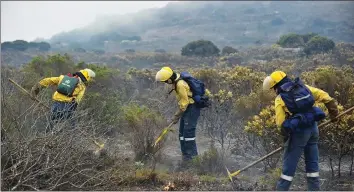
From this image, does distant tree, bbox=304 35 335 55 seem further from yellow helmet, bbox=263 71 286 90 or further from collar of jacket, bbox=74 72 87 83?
yellow helmet, bbox=263 71 286 90

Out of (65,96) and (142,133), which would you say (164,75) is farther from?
(65,96)

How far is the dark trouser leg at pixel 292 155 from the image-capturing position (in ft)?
16.0

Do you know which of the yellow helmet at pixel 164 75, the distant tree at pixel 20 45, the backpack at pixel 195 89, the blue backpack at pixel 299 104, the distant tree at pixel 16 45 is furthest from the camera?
the distant tree at pixel 20 45

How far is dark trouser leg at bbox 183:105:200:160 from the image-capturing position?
22.9ft

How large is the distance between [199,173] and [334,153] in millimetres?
2178

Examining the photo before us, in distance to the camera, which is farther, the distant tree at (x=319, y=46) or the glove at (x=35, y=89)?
the distant tree at (x=319, y=46)

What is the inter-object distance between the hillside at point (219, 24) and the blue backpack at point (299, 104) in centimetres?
3821

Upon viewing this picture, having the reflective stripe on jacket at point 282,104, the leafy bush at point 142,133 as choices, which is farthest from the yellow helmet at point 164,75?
the reflective stripe on jacket at point 282,104

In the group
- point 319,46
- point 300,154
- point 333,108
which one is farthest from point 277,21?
point 300,154

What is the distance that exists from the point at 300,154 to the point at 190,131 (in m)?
2.43

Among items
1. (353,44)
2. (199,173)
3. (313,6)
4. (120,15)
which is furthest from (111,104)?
(120,15)

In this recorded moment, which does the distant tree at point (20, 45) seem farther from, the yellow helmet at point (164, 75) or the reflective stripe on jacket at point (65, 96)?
the yellow helmet at point (164, 75)

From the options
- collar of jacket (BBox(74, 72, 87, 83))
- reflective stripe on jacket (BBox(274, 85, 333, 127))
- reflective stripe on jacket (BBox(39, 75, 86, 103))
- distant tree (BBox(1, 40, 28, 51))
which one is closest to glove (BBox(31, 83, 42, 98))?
reflective stripe on jacket (BBox(39, 75, 86, 103))

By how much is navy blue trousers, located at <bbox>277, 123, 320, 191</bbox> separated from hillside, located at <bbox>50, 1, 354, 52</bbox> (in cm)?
3800
